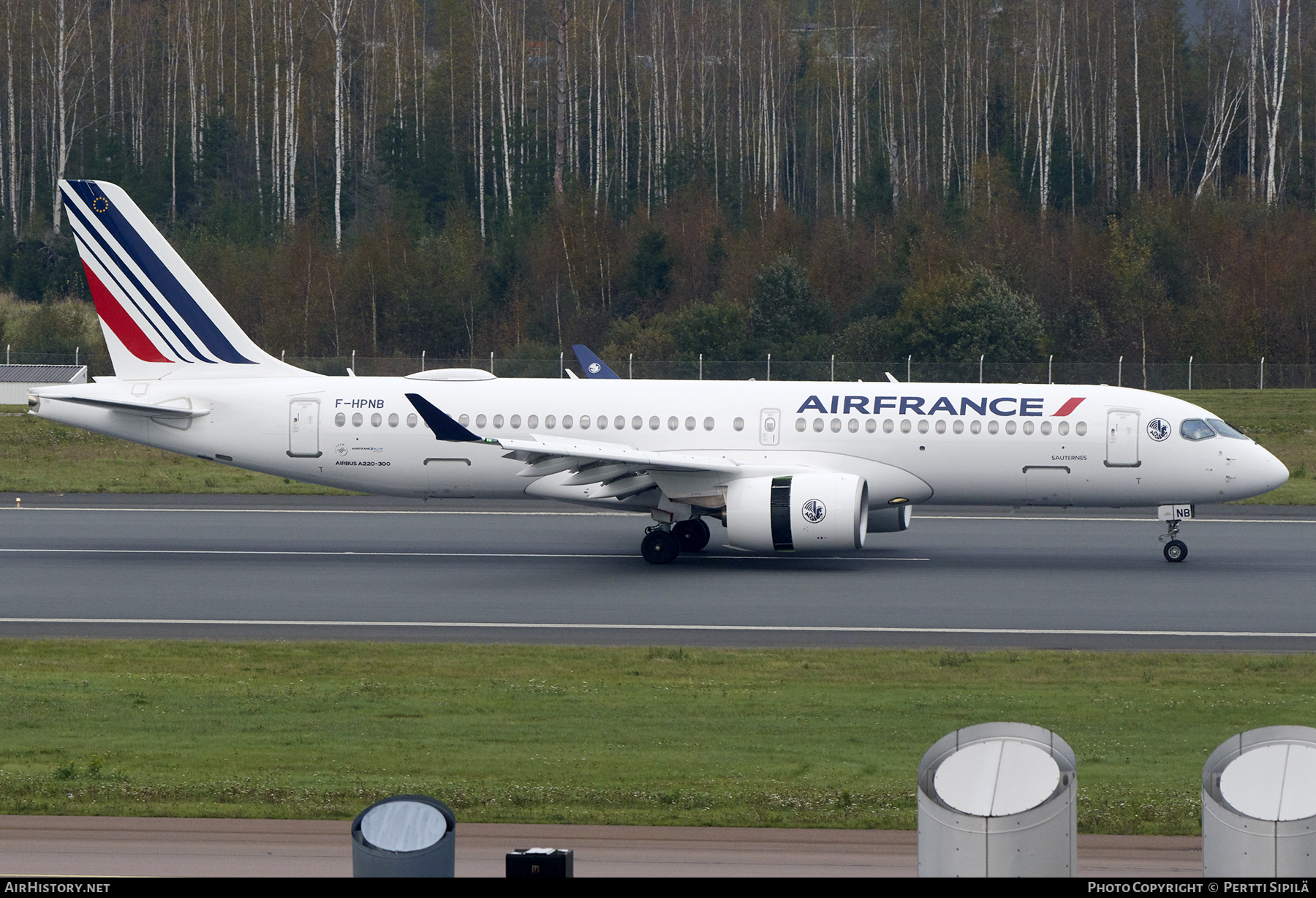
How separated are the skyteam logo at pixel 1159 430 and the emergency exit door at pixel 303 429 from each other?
14182 millimetres

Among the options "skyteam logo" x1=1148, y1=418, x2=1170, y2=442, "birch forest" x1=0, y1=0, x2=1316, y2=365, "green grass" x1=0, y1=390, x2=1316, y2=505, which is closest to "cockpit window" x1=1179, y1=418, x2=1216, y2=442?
"skyteam logo" x1=1148, y1=418, x2=1170, y2=442

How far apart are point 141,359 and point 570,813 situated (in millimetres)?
19078

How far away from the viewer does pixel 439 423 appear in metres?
22.5

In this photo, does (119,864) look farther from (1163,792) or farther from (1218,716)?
(1218,716)

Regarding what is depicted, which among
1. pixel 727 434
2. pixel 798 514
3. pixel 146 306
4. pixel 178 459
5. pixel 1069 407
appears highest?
pixel 146 306

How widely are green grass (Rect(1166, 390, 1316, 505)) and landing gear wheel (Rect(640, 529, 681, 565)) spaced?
16.1 metres

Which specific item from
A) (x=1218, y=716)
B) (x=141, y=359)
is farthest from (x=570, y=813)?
(x=141, y=359)

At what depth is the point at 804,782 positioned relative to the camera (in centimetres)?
1095

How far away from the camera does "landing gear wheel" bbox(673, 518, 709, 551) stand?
82.5 ft

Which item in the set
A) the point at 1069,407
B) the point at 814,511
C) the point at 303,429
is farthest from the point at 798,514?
the point at 303,429

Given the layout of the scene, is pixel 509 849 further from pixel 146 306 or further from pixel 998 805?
pixel 146 306

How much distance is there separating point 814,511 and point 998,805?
17278mm

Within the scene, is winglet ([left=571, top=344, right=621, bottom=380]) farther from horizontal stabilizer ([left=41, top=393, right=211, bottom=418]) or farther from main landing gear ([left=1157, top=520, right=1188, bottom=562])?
Answer: main landing gear ([left=1157, top=520, right=1188, bottom=562])

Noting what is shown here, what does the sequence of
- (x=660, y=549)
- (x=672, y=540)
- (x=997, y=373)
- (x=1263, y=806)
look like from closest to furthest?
(x=1263, y=806)
(x=660, y=549)
(x=672, y=540)
(x=997, y=373)
